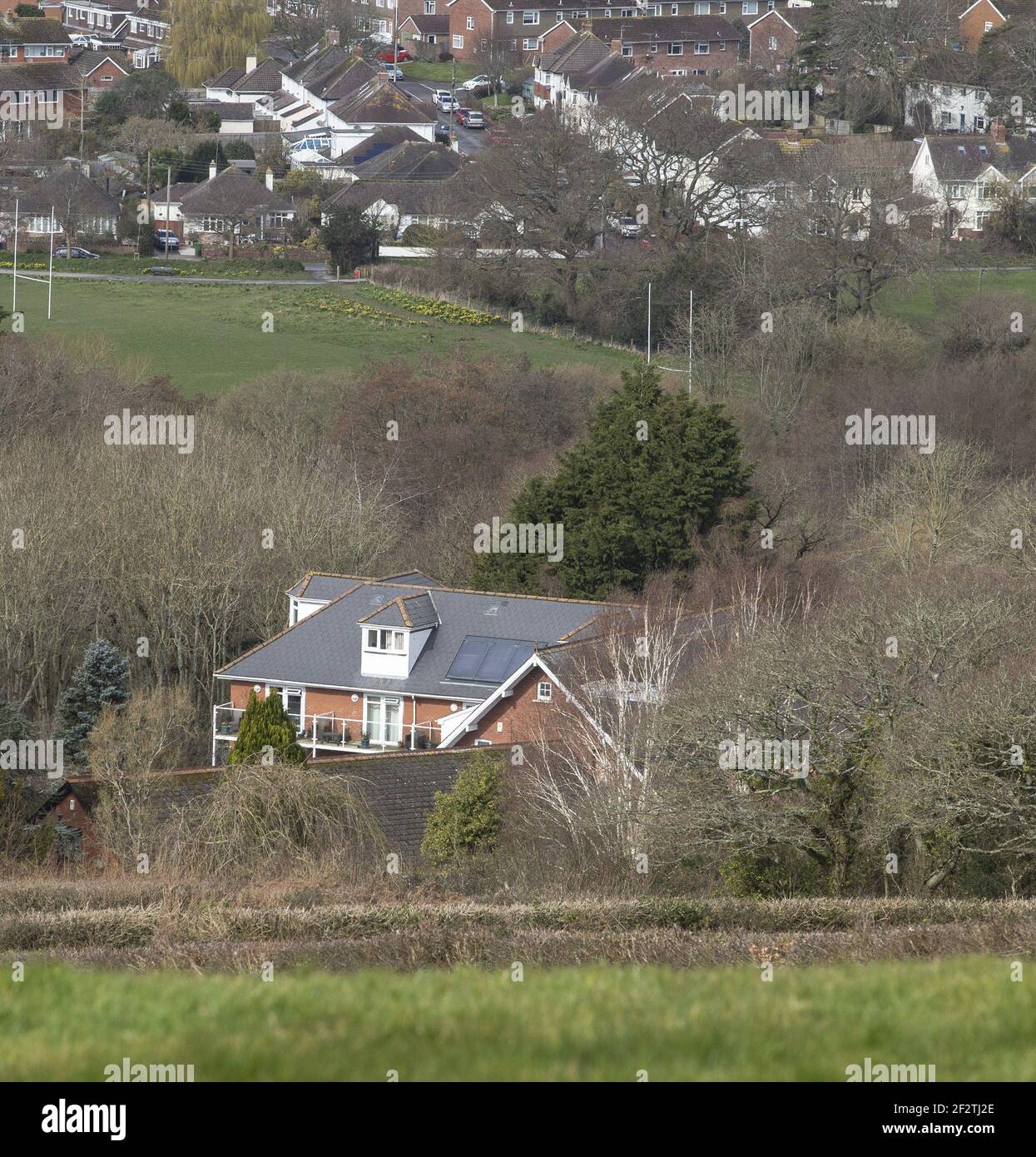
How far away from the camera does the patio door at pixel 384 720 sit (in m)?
35.7

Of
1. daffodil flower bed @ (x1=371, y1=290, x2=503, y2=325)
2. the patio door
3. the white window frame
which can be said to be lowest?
A: daffodil flower bed @ (x1=371, y1=290, x2=503, y2=325)

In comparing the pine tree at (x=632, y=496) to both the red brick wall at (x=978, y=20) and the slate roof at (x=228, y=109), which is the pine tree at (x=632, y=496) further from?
the red brick wall at (x=978, y=20)

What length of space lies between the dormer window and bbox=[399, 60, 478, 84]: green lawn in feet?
372

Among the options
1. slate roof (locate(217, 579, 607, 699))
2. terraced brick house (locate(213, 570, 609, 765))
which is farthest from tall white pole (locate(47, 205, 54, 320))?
terraced brick house (locate(213, 570, 609, 765))

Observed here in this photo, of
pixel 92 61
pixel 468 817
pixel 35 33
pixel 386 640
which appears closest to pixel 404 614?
pixel 386 640

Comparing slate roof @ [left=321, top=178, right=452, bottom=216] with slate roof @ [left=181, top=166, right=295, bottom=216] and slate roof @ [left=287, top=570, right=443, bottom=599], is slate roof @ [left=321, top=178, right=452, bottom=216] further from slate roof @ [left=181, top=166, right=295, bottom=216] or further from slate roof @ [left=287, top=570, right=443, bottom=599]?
slate roof @ [left=287, top=570, right=443, bottom=599]

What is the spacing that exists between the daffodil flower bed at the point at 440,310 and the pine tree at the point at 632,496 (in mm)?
31511

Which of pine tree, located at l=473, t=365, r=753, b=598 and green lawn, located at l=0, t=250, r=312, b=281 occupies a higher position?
pine tree, located at l=473, t=365, r=753, b=598

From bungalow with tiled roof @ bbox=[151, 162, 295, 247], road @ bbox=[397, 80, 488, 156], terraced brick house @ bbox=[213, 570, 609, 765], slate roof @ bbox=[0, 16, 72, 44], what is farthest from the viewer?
slate roof @ bbox=[0, 16, 72, 44]

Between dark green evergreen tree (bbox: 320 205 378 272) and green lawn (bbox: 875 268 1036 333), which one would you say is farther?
dark green evergreen tree (bbox: 320 205 378 272)

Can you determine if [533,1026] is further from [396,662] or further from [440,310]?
[440,310]

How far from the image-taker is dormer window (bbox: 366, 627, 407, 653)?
35438mm

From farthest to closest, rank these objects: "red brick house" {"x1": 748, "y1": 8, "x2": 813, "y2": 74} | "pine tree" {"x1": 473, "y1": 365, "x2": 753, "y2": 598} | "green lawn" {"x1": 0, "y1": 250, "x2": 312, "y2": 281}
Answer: "red brick house" {"x1": 748, "y1": 8, "x2": 813, "y2": 74} → "green lawn" {"x1": 0, "y1": 250, "x2": 312, "y2": 281} → "pine tree" {"x1": 473, "y1": 365, "x2": 753, "y2": 598}

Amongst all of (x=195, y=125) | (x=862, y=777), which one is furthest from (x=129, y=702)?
(x=195, y=125)
